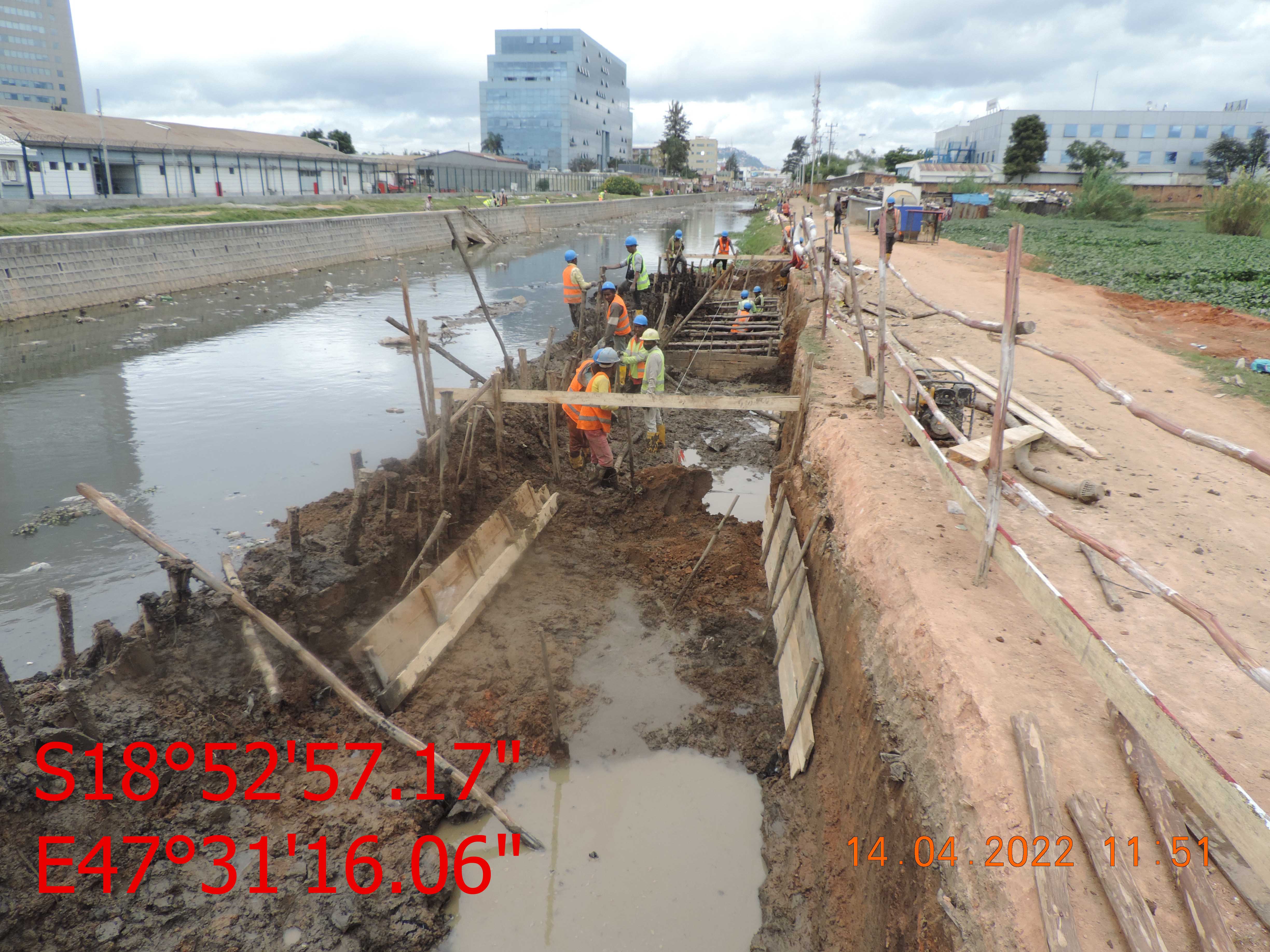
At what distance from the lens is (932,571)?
448 cm

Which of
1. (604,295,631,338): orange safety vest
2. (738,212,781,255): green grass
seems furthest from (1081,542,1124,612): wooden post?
(738,212,781,255): green grass

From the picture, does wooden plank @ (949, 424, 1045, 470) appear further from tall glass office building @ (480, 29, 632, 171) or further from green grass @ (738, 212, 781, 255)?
tall glass office building @ (480, 29, 632, 171)

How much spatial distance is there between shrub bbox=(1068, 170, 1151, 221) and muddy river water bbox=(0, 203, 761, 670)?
30114 millimetres

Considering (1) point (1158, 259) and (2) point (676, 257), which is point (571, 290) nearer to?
(2) point (676, 257)

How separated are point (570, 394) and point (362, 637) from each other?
3239 mm

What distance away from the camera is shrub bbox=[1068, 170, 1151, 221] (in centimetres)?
3606

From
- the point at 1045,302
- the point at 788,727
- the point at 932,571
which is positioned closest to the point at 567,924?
the point at 788,727

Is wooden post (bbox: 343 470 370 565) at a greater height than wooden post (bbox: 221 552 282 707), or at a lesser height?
greater

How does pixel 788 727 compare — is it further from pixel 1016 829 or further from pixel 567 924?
pixel 1016 829

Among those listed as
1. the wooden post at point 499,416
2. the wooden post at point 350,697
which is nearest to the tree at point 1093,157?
the wooden post at point 499,416

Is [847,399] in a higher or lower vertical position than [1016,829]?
higher

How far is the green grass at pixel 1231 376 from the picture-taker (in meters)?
8.50

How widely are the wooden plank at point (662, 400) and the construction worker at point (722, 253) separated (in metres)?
13.4

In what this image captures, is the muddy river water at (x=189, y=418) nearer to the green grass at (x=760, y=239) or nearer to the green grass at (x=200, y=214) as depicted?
the green grass at (x=200, y=214)
